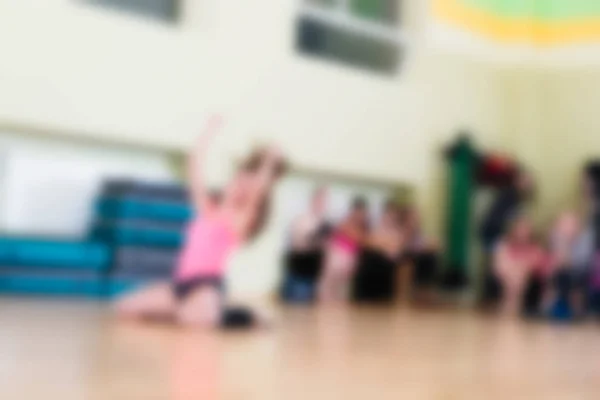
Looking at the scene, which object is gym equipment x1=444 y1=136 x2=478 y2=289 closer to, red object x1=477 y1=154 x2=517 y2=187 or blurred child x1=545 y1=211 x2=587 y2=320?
red object x1=477 y1=154 x2=517 y2=187

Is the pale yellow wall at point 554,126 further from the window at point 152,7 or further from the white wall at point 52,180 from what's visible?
the white wall at point 52,180

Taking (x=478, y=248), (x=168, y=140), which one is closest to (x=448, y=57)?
(x=478, y=248)

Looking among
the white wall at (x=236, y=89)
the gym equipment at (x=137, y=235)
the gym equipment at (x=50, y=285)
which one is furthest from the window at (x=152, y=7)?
the gym equipment at (x=50, y=285)

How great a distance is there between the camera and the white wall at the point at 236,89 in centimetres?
340

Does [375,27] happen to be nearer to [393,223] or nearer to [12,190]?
[393,223]

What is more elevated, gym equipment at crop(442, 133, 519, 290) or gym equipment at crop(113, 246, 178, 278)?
gym equipment at crop(442, 133, 519, 290)

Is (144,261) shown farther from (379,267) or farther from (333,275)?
(379,267)

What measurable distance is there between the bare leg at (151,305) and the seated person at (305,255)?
58.0 inches

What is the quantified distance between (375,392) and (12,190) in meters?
2.47

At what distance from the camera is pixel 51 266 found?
3346 millimetres

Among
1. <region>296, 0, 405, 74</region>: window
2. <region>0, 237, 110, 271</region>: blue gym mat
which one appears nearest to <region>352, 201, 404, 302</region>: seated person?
<region>296, 0, 405, 74</region>: window

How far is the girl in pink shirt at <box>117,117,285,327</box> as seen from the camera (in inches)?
98.0

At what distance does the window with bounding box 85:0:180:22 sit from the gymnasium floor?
1.47 metres

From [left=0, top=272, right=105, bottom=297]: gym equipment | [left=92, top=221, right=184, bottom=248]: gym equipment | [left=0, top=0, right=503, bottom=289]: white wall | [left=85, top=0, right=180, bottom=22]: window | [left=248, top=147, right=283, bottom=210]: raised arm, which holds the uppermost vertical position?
[left=85, top=0, right=180, bottom=22]: window
